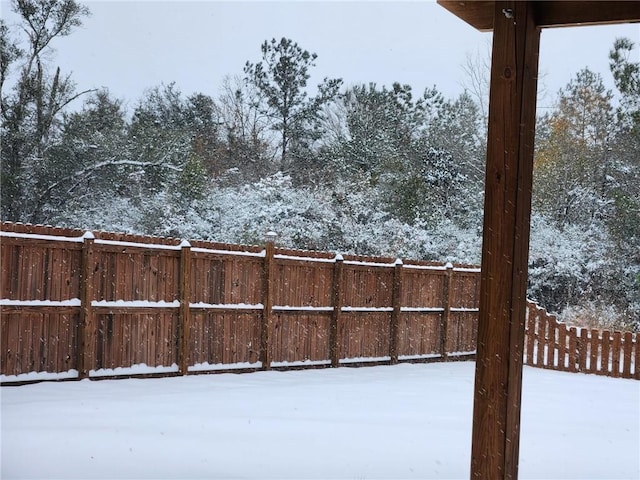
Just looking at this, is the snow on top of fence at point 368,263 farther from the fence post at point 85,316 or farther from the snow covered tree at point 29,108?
the snow covered tree at point 29,108

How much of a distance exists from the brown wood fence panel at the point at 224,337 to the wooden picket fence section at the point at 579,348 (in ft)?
15.9

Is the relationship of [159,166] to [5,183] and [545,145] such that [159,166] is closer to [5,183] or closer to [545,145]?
[5,183]

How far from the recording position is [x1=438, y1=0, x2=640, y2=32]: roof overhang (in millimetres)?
2281

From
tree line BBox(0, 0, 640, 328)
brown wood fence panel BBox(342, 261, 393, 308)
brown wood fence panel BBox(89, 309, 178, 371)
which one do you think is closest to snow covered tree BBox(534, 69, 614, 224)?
tree line BBox(0, 0, 640, 328)

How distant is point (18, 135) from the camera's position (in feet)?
43.6

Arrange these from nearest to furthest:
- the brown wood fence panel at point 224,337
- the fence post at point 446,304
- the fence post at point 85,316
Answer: the fence post at point 85,316
the brown wood fence panel at point 224,337
the fence post at point 446,304

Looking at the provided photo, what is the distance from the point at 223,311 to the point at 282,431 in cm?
300

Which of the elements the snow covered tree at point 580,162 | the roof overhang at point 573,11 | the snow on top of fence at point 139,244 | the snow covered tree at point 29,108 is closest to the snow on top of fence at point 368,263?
the snow on top of fence at point 139,244

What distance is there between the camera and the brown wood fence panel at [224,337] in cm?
732

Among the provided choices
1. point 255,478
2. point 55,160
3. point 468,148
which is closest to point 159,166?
point 55,160

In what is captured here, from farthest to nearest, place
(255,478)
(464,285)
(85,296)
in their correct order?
1. (464,285)
2. (85,296)
3. (255,478)

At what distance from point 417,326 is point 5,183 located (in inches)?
351

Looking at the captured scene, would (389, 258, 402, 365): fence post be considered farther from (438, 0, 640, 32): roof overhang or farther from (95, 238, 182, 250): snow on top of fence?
(438, 0, 640, 32): roof overhang

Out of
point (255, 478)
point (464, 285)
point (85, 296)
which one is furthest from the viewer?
point (464, 285)
